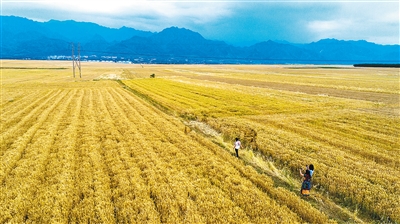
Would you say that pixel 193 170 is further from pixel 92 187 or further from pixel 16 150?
pixel 16 150

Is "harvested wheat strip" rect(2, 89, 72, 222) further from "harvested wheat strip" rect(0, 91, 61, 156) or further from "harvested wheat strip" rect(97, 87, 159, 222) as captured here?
"harvested wheat strip" rect(97, 87, 159, 222)

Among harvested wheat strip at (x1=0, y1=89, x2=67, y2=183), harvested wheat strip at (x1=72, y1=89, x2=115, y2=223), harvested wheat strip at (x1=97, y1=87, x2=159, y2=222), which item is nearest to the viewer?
harvested wheat strip at (x1=72, y1=89, x2=115, y2=223)

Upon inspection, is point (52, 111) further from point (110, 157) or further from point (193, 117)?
point (110, 157)

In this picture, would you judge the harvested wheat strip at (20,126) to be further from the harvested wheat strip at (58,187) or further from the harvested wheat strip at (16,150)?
the harvested wheat strip at (58,187)

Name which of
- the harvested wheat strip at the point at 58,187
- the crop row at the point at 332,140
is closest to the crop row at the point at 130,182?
the harvested wheat strip at the point at 58,187

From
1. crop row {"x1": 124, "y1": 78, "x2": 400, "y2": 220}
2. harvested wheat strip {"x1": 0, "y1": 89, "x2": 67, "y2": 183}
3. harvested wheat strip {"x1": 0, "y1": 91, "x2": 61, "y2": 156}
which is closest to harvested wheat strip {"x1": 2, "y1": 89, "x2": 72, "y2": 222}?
harvested wheat strip {"x1": 0, "y1": 89, "x2": 67, "y2": 183}

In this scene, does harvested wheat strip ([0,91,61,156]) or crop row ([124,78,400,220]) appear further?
harvested wheat strip ([0,91,61,156])

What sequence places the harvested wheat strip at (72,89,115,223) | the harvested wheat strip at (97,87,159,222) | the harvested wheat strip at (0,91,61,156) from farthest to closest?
the harvested wheat strip at (0,91,61,156) < the harvested wheat strip at (97,87,159,222) < the harvested wheat strip at (72,89,115,223)

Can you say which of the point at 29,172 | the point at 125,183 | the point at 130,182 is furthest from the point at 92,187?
the point at 29,172

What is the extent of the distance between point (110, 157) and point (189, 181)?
235 inches

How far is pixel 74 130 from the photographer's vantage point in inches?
845

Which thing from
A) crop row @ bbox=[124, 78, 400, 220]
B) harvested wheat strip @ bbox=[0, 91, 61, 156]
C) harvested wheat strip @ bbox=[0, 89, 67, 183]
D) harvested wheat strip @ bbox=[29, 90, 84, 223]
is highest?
crop row @ bbox=[124, 78, 400, 220]

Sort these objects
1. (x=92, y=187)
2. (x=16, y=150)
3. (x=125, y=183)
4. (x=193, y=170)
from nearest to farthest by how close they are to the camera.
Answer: (x=92, y=187), (x=125, y=183), (x=193, y=170), (x=16, y=150)

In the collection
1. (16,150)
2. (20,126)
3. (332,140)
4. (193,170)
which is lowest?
(20,126)
